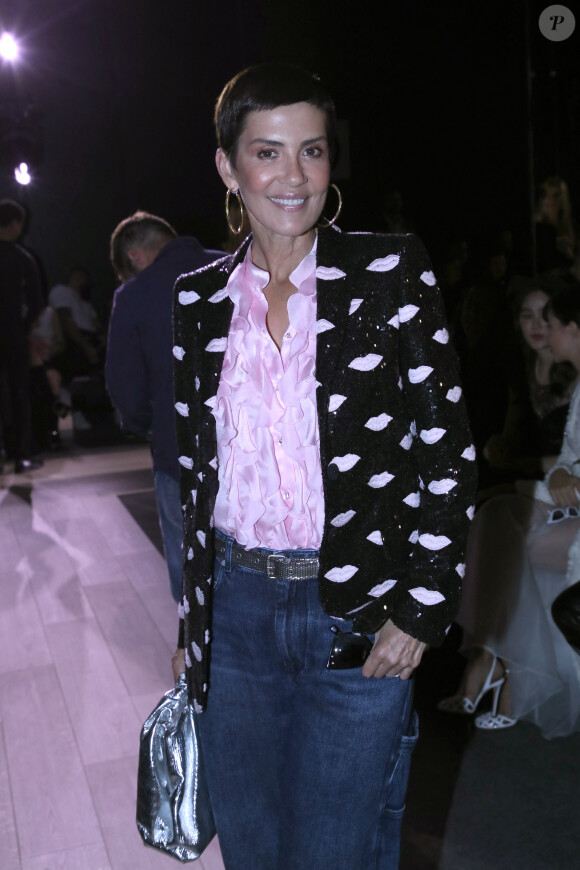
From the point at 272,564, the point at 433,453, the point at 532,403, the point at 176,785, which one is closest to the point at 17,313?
the point at 532,403

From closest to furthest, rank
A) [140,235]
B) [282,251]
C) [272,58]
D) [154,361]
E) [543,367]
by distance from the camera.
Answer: [282,251] < [154,361] < [140,235] < [543,367] < [272,58]

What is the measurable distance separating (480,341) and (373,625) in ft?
9.29

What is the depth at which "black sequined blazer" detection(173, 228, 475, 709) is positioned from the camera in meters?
1.30

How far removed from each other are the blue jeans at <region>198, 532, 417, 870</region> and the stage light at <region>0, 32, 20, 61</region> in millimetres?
10410

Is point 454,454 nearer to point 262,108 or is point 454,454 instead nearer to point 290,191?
point 290,191

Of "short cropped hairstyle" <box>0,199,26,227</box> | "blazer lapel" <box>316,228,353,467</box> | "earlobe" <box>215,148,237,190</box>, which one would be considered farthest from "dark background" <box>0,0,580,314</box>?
"blazer lapel" <box>316,228,353,467</box>

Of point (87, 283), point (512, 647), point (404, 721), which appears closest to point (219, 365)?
point (404, 721)

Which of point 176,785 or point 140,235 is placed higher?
point 140,235

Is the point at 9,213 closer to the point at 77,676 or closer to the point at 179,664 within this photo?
Answer: the point at 77,676

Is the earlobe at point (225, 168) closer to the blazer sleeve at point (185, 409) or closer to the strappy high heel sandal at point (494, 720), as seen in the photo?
the blazer sleeve at point (185, 409)

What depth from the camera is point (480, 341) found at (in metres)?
4.01

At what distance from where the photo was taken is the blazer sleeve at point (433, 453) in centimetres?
130

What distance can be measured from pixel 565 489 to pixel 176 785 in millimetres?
1860

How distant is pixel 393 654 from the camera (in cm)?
132
